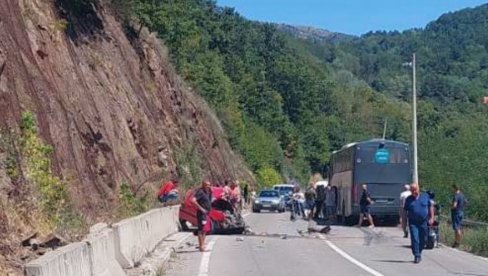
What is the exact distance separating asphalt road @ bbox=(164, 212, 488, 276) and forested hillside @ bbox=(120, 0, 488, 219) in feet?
36.8

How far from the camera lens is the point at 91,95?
119ft

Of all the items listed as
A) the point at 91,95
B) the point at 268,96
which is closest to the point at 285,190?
the point at 91,95

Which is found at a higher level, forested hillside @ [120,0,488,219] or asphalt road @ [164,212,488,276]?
forested hillside @ [120,0,488,219]

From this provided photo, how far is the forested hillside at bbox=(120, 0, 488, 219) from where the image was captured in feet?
157

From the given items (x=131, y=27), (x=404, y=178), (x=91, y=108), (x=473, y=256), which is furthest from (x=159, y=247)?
(x=131, y=27)

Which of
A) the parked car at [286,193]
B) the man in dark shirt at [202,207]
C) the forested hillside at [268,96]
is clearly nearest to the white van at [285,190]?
the parked car at [286,193]

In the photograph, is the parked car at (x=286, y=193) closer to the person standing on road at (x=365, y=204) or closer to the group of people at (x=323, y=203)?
the group of people at (x=323, y=203)

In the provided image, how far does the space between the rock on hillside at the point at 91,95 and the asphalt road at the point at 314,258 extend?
388cm

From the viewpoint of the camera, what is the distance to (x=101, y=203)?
29703 mm

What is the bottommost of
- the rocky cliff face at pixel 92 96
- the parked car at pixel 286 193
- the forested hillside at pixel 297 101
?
the parked car at pixel 286 193

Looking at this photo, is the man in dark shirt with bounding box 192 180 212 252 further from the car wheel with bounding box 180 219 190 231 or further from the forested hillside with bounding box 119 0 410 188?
the forested hillside with bounding box 119 0 410 188

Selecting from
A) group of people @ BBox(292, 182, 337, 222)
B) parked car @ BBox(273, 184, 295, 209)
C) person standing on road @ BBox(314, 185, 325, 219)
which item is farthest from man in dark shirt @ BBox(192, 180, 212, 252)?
parked car @ BBox(273, 184, 295, 209)

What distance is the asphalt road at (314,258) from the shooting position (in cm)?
1959

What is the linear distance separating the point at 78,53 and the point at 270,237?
11972 mm
